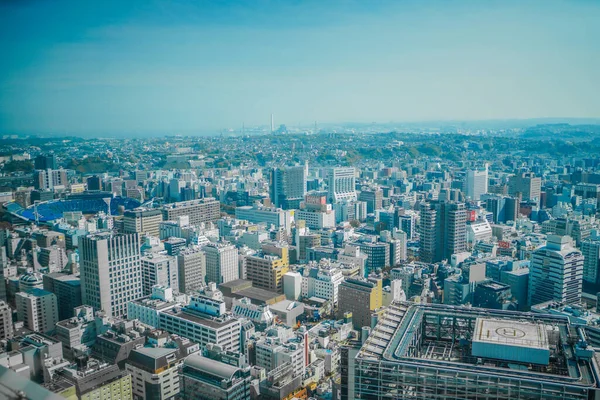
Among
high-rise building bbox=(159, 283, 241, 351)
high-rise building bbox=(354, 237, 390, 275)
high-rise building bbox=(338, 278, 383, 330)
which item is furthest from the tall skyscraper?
high-rise building bbox=(159, 283, 241, 351)

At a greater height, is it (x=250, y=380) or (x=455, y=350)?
(x=455, y=350)

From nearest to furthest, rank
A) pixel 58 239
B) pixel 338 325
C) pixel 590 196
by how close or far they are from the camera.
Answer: pixel 338 325
pixel 58 239
pixel 590 196

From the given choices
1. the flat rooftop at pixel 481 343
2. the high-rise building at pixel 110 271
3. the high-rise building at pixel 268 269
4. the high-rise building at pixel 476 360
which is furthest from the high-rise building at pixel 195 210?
the high-rise building at pixel 476 360

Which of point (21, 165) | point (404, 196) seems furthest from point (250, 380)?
point (404, 196)

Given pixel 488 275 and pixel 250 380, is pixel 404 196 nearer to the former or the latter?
pixel 488 275

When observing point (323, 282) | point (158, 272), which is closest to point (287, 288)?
point (323, 282)

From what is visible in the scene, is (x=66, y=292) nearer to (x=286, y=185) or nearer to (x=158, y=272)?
(x=158, y=272)

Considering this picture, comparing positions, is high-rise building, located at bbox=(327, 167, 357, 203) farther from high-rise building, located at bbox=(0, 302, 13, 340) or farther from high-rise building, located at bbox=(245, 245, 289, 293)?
high-rise building, located at bbox=(0, 302, 13, 340)
